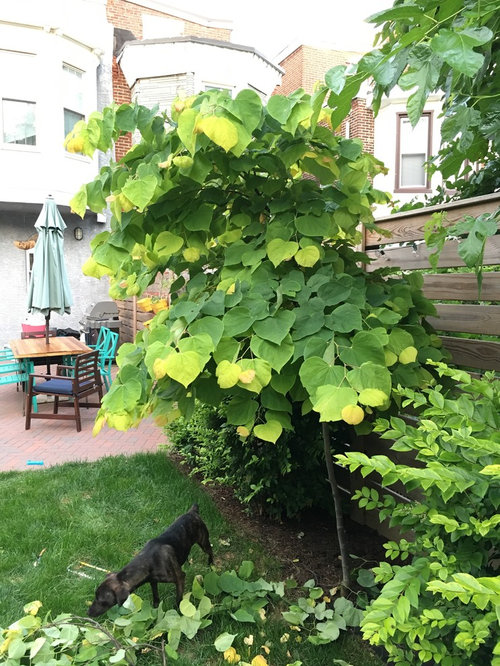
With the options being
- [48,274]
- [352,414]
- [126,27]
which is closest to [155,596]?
[352,414]

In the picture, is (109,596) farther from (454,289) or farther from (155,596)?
(454,289)

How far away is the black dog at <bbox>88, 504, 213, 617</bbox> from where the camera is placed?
8.00 feet

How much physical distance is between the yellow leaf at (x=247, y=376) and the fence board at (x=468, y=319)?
1.47 m

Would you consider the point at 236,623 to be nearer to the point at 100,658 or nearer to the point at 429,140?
the point at 100,658

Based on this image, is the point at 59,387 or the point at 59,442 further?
the point at 59,387

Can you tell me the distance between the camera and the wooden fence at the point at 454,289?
2.62 meters

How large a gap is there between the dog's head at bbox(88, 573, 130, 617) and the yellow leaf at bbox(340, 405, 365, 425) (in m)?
1.52

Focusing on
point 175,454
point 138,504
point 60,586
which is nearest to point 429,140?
point 175,454

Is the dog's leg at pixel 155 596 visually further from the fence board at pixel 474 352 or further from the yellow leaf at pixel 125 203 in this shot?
the fence board at pixel 474 352

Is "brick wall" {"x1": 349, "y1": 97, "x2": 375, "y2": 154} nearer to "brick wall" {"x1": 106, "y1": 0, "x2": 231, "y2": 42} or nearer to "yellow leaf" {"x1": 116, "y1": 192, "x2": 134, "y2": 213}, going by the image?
"brick wall" {"x1": 106, "y1": 0, "x2": 231, "y2": 42}

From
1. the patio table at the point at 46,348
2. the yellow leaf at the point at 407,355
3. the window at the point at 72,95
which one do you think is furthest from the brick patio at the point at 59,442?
the window at the point at 72,95

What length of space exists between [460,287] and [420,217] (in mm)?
518

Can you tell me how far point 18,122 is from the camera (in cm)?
1266

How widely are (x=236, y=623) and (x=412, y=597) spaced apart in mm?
1638
